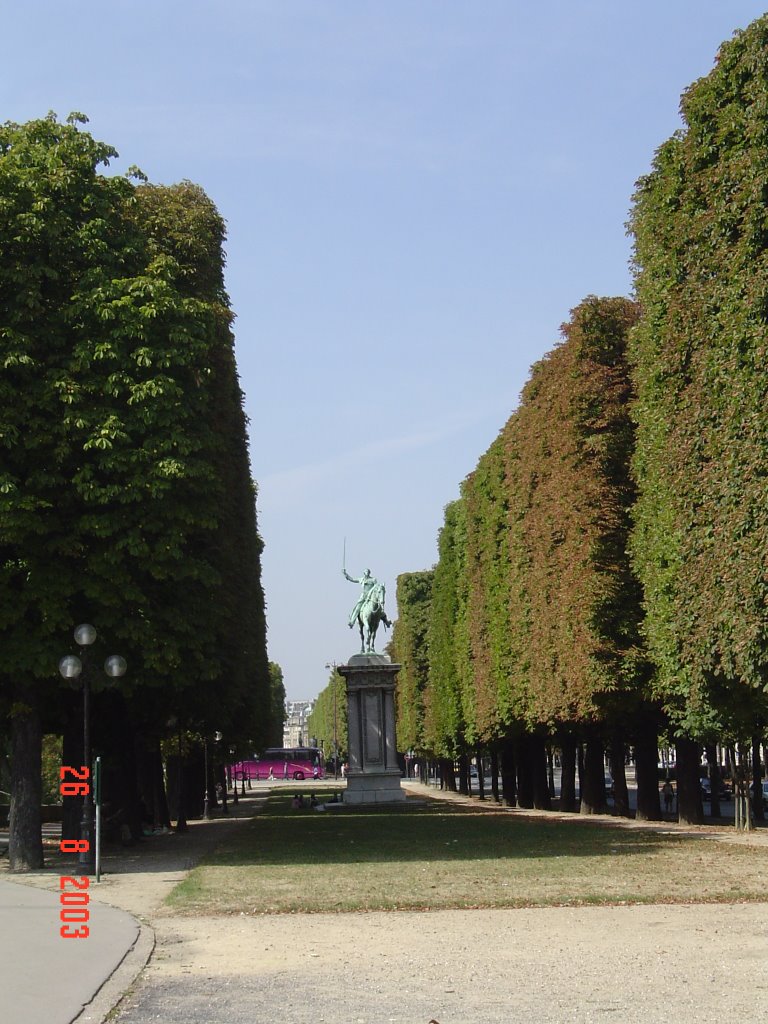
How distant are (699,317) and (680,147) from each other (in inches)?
155

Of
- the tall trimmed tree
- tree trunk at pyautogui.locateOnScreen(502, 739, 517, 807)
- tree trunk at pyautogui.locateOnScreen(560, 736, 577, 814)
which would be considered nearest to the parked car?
tree trunk at pyautogui.locateOnScreen(502, 739, 517, 807)

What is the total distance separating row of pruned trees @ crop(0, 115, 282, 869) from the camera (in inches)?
963

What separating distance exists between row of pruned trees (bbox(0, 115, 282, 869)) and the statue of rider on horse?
32.8m

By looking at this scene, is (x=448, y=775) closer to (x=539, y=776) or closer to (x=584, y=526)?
(x=539, y=776)

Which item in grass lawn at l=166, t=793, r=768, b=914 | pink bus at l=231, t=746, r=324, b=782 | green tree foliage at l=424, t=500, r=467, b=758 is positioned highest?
green tree foliage at l=424, t=500, r=467, b=758

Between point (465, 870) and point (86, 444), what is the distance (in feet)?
33.7

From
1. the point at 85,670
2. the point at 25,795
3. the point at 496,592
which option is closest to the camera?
the point at 85,670

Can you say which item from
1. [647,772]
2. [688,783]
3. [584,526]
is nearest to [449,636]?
[647,772]

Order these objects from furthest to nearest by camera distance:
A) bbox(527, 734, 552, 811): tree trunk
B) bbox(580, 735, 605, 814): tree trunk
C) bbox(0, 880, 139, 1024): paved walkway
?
bbox(527, 734, 552, 811): tree trunk → bbox(580, 735, 605, 814): tree trunk → bbox(0, 880, 139, 1024): paved walkway

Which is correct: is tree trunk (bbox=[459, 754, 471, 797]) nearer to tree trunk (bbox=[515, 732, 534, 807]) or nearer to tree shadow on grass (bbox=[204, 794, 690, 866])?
tree trunk (bbox=[515, 732, 534, 807])

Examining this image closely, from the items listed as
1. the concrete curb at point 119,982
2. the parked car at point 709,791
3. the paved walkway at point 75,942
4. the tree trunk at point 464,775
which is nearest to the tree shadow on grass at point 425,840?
the paved walkway at point 75,942

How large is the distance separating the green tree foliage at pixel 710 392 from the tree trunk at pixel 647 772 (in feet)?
31.5

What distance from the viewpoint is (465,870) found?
22500 millimetres
